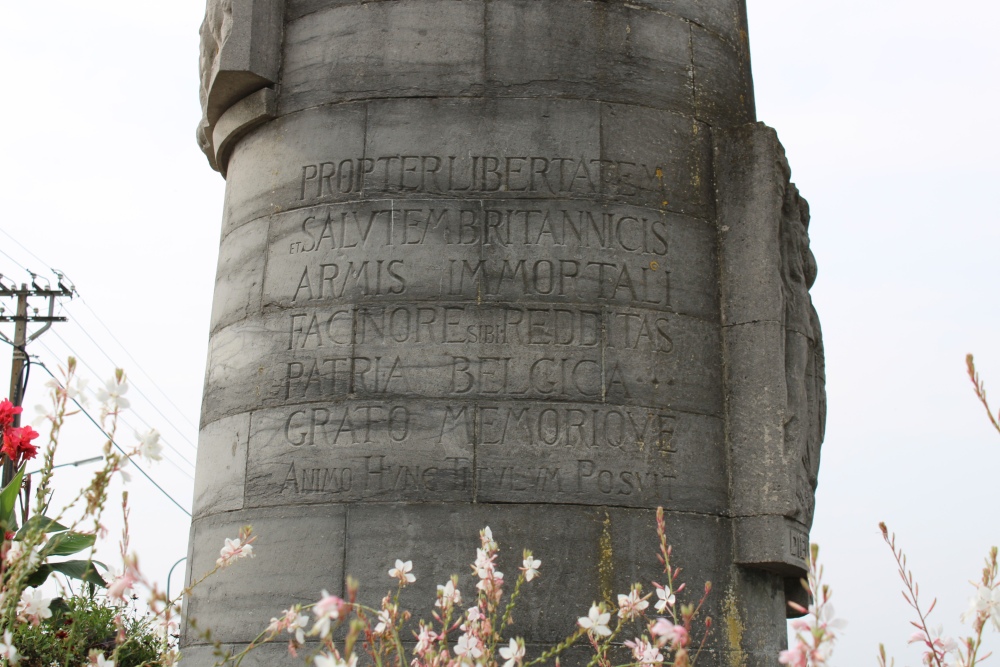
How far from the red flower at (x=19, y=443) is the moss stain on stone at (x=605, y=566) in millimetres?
3262

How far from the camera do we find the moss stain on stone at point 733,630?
20.8 ft

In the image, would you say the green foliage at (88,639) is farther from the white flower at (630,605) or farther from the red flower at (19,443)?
the white flower at (630,605)

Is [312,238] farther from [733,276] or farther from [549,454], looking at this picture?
[733,276]

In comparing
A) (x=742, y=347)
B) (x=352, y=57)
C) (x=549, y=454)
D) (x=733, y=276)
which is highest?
(x=352, y=57)

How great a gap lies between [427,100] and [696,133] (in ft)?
5.75

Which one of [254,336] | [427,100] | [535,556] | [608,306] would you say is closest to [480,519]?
[535,556]

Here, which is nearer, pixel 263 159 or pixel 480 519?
pixel 480 519

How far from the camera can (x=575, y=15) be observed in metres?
7.22

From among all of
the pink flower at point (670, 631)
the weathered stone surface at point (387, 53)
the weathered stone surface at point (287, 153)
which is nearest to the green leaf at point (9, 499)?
the pink flower at point (670, 631)

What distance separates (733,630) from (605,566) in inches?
34.4

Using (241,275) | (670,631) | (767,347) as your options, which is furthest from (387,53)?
(670,631)

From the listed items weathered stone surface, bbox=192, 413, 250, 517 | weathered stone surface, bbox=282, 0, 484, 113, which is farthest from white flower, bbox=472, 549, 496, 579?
weathered stone surface, bbox=282, 0, 484, 113

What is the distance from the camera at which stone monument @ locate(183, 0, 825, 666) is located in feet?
20.7

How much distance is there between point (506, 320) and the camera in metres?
6.53
